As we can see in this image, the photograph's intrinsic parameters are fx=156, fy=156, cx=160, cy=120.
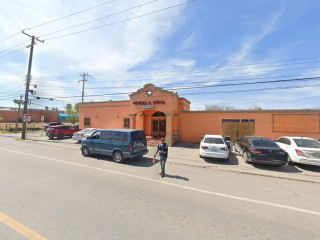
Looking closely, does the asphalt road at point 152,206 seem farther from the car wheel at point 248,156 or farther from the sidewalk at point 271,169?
the car wheel at point 248,156

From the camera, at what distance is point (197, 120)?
653 inches

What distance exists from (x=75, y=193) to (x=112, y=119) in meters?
15.9

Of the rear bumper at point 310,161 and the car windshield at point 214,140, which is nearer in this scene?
the rear bumper at point 310,161

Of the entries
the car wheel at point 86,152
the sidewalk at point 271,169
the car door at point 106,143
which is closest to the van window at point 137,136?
the car door at point 106,143

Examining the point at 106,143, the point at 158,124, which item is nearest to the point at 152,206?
the point at 106,143

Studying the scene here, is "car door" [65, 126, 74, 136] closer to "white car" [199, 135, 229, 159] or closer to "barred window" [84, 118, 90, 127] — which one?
"barred window" [84, 118, 90, 127]

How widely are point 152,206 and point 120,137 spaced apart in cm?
521

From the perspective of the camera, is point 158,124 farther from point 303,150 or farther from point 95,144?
point 303,150

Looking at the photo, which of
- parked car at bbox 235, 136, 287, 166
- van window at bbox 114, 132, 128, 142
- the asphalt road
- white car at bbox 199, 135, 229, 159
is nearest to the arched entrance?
white car at bbox 199, 135, 229, 159

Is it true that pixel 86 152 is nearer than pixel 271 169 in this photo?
No

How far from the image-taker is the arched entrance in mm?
18438

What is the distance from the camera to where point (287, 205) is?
430 centimetres

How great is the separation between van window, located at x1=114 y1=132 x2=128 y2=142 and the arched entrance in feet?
32.7

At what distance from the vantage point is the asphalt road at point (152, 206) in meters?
3.05
